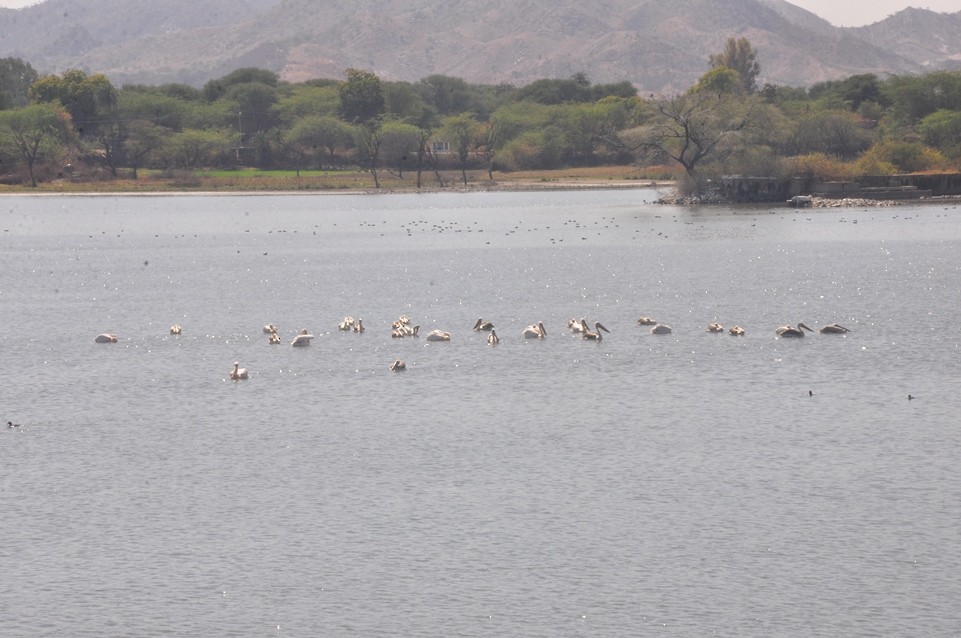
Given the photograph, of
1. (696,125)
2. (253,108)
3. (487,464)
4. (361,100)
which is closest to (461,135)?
(361,100)

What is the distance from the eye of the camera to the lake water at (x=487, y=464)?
57.6 feet

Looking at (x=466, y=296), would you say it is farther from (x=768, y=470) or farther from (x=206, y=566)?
(x=206, y=566)

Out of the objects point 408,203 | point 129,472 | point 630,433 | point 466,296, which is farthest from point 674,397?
point 408,203

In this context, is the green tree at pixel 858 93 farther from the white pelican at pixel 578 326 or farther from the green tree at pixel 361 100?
the white pelican at pixel 578 326

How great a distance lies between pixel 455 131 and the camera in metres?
164

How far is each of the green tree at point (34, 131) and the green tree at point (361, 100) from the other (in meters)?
38.1

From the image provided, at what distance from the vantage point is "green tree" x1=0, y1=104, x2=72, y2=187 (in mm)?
150125

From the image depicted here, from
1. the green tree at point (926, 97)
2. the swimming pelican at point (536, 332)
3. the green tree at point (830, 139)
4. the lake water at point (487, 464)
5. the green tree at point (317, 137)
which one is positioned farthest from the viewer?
the green tree at point (317, 137)

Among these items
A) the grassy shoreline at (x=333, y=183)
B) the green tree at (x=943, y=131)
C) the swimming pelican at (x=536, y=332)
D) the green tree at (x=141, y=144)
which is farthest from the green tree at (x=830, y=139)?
the swimming pelican at (x=536, y=332)

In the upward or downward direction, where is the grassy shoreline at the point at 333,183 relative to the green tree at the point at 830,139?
downward

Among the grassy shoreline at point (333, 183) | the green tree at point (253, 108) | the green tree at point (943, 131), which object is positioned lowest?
the grassy shoreline at point (333, 183)

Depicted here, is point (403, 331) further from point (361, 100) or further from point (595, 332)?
point (361, 100)

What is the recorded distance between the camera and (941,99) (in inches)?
5477

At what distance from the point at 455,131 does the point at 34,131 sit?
4623 cm
